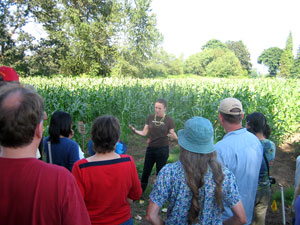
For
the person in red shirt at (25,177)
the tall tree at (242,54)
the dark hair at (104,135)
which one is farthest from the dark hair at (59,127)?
the tall tree at (242,54)

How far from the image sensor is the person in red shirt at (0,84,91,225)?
1.03 metres

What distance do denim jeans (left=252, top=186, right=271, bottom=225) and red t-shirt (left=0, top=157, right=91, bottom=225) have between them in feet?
7.33

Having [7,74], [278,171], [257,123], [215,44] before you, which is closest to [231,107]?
[257,123]

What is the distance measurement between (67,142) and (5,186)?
141 cm

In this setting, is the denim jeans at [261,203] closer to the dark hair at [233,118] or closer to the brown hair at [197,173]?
the dark hair at [233,118]

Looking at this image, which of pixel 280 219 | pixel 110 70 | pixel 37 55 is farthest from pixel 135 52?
pixel 280 219

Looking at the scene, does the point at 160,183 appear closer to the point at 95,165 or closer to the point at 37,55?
the point at 95,165

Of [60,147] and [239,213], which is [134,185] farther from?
[60,147]

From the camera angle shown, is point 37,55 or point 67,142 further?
point 37,55

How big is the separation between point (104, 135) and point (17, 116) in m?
0.83

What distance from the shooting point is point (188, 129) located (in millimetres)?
1567

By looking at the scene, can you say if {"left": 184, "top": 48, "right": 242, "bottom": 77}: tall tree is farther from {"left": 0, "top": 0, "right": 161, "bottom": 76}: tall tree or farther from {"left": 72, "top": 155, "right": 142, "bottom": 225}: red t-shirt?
{"left": 72, "top": 155, "right": 142, "bottom": 225}: red t-shirt

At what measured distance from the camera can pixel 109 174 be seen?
5.84 feet

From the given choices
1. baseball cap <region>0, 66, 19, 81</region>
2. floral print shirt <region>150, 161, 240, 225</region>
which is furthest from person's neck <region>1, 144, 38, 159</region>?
baseball cap <region>0, 66, 19, 81</region>
